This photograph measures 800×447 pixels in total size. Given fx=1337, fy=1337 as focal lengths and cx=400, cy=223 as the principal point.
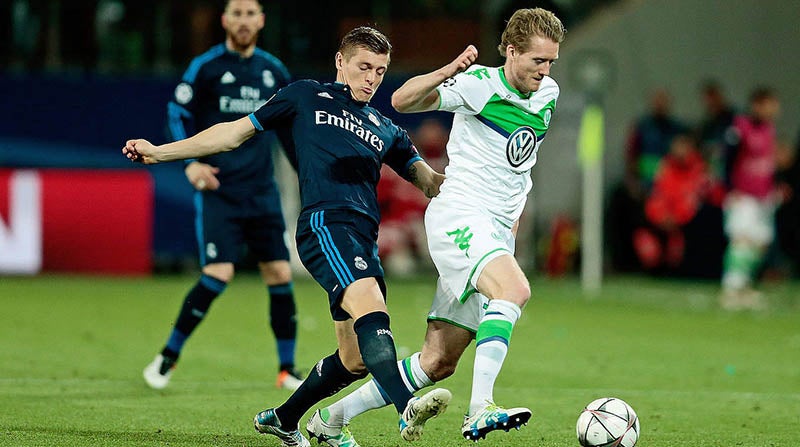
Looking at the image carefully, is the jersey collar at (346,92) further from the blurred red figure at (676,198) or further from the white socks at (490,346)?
the blurred red figure at (676,198)

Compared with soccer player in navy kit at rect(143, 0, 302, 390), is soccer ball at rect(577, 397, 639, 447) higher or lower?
lower

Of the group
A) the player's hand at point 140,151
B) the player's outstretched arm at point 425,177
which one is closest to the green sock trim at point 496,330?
the player's outstretched arm at point 425,177

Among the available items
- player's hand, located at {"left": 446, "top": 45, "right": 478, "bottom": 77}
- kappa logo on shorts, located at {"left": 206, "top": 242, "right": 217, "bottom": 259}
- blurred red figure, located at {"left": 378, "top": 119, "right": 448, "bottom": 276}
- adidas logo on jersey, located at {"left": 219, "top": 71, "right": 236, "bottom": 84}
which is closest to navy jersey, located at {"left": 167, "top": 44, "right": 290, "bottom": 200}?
adidas logo on jersey, located at {"left": 219, "top": 71, "right": 236, "bottom": 84}

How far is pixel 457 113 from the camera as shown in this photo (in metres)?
6.36

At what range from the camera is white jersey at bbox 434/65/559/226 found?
6.23 meters

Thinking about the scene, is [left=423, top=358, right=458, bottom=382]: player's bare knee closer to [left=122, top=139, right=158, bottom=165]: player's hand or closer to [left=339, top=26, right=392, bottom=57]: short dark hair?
[left=339, top=26, right=392, bottom=57]: short dark hair

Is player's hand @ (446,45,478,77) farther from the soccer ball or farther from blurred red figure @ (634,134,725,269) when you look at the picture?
A: blurred red figure @ (634,134,725,269)

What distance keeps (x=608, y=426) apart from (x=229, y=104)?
3646mm

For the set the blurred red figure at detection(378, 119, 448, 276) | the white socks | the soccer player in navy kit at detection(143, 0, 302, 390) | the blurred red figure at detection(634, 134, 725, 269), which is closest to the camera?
the white socks

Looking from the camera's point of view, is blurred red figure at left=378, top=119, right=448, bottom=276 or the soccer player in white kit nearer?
the soccer player in white kit

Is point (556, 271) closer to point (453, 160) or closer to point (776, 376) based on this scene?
point (776, 376)

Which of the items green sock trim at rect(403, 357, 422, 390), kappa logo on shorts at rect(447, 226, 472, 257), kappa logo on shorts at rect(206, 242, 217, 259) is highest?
kappa logo on shorts at rect(447, 226, 472, 257)

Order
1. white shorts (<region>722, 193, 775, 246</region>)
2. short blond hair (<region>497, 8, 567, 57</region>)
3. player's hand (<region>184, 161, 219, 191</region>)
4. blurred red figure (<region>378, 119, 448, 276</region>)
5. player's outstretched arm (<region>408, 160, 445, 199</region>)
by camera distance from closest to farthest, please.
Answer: short blond hair (<region>497, 8, 567, 57</region>) → player's outstretched arm (<region>408, 160, 445, 199</region>) → player's hand (<region>184, 161, 219, 191</region>) → white shorts (<region>722, 193, 775, 246</region>) → blurred red figure (<region>378, 119, 448, 276</region>)

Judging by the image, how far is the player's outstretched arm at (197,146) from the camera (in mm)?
5949
